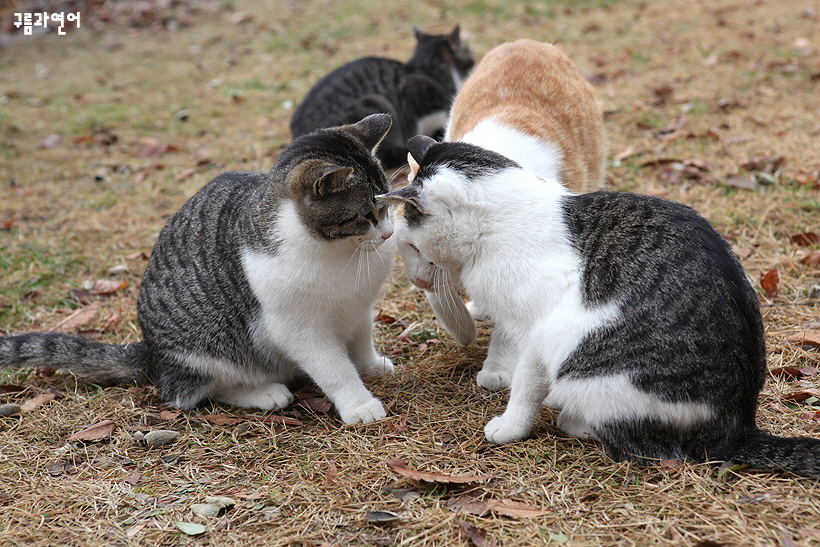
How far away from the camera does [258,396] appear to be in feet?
9.71

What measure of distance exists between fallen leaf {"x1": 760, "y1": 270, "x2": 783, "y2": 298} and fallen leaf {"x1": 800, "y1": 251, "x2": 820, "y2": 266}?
0.28m

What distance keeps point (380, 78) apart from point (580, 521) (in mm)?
4848

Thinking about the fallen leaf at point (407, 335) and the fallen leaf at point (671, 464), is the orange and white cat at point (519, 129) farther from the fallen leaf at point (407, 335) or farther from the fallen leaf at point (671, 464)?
the fallen leaf at point (671, 464)

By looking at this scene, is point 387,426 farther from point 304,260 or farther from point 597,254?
point 597,254

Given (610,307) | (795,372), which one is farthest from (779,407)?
(610,307)

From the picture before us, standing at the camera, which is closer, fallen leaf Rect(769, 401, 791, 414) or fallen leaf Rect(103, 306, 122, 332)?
fallen leaf Rect(769, 401, 791, 414)

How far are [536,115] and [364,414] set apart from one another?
5.82ft

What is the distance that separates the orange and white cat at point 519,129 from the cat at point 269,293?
27 centimetres

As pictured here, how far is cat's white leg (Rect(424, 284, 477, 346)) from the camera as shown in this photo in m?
2.95

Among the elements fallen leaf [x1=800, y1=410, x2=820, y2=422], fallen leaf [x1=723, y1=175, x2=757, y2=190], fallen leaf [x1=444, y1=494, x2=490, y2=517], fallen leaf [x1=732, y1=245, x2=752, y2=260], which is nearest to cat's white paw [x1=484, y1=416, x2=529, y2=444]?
fallen leaf [x1=444, y1=494, x2=490, y2=517]

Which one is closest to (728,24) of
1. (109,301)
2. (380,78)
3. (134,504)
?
(380,78)

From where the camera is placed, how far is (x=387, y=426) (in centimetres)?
267

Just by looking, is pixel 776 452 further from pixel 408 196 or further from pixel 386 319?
pixel 386 319

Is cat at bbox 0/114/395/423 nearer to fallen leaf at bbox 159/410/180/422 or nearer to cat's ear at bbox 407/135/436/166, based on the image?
fallen leaf at bbox 159/410/180/422
